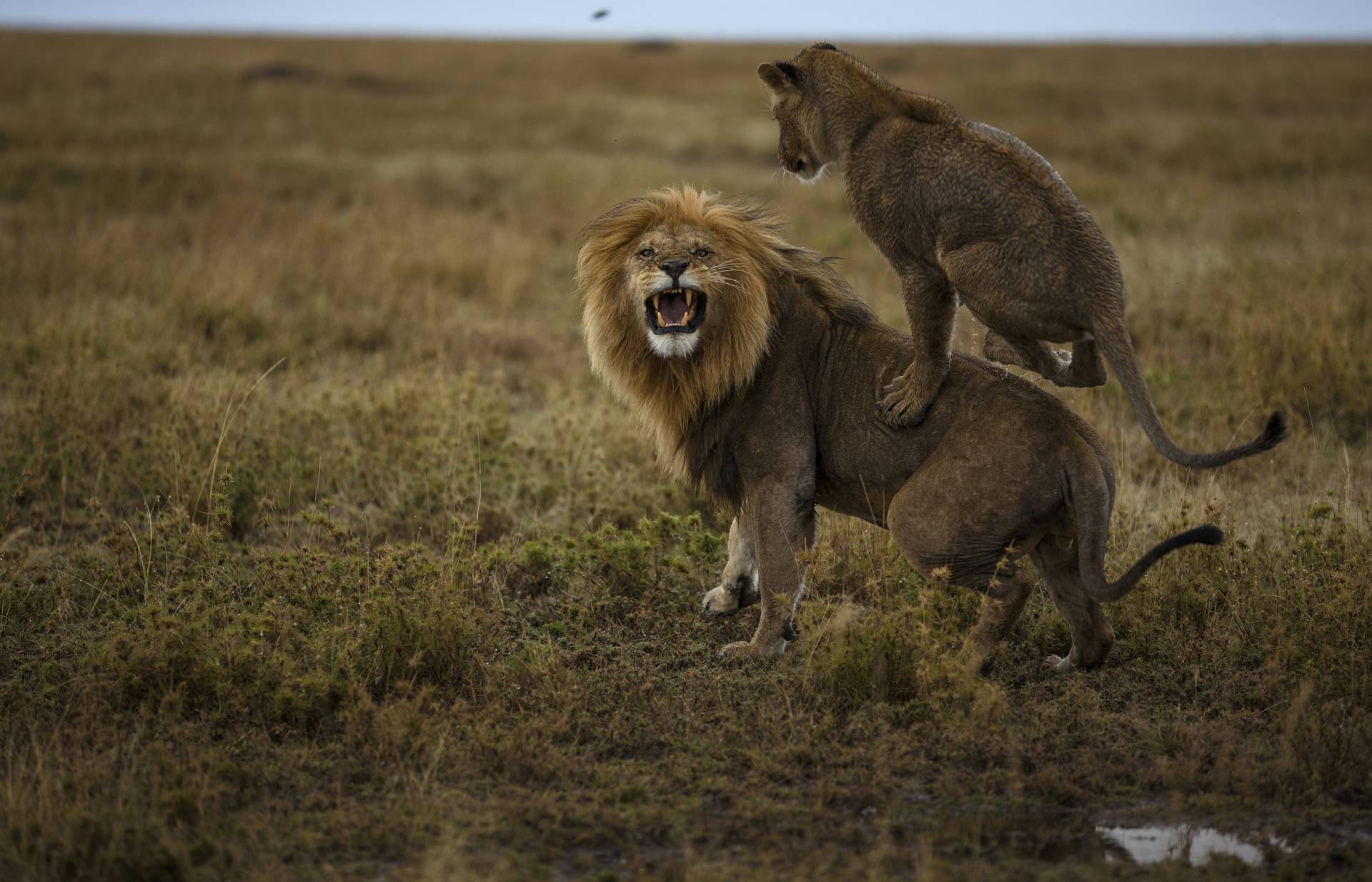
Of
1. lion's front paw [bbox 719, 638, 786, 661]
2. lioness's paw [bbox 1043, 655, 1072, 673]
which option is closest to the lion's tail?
lioness's paw [bbox 1043, 655, 1072, 673]

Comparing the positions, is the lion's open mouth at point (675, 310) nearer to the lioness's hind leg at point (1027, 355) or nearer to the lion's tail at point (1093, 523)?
the lioness's hind leg at point (1027, 355)

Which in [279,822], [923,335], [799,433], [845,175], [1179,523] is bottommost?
[279,822]

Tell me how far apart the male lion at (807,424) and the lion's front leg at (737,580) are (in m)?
0.05

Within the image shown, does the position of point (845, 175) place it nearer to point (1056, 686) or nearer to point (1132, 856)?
point (1056, 686)

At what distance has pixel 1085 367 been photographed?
4.39m

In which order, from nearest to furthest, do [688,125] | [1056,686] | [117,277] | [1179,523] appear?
[1056,686] → [1179,523] → [117,277] → [688,125]

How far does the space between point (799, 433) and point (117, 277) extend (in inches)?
314

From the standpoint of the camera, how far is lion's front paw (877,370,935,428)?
450 cm

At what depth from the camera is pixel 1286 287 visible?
9664 mm

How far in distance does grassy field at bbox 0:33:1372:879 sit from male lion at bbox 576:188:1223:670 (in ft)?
1.09

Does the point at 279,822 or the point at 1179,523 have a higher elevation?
the point at 1179,523

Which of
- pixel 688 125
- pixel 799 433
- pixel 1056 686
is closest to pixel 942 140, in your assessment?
pixel 799 433

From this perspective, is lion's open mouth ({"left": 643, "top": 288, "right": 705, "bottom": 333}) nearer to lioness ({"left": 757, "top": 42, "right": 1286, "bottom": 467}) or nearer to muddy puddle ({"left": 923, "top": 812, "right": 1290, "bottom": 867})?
lioness ({"left": 757, "top": 42, "right": 1286, "bottom": 467})

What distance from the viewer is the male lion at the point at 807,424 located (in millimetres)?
4355
